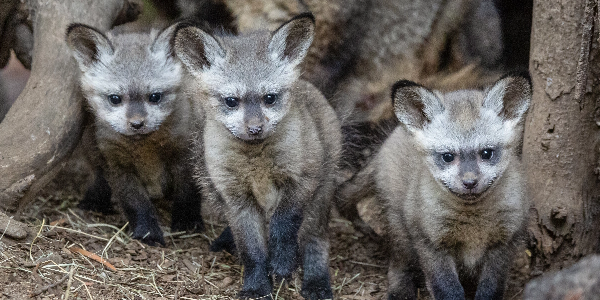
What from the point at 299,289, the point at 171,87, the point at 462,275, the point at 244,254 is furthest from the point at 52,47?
the point at 462,275

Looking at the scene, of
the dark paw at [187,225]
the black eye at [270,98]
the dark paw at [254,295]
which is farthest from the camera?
the dark paw at [187,225]

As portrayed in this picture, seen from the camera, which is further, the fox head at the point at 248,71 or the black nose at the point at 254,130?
the fox head at the point at 248,71

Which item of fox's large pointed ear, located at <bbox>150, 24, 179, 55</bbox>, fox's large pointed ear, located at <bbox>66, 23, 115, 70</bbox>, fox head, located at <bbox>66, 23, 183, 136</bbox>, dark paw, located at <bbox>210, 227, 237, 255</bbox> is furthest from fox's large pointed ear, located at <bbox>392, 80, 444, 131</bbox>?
fox's large pointed ear, located at <bbox>66, 23, 115, 70</bbox>

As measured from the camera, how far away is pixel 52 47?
6.02 m

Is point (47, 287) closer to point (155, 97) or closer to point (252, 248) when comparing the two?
point (252, 248)

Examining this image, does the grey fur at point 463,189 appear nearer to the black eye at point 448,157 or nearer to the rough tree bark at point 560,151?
the black eye at point 448,157

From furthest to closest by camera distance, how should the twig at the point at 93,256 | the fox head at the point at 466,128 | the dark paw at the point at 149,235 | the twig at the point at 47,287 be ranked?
the dark paw at the point at 149,235 → the twig at the point at 93,256 → the fox head at the point at 466,128 → the twig at the point at 47,287

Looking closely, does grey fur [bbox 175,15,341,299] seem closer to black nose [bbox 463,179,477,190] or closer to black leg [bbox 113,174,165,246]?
black leg [bbox 113,174,165,246]

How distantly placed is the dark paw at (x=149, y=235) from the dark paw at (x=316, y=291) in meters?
1.45

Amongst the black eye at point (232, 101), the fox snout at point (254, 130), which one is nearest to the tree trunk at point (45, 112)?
the black eye at point (232, 101)

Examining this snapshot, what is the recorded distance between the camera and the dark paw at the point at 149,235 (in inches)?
238

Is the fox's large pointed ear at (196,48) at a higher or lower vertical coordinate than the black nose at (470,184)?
higher

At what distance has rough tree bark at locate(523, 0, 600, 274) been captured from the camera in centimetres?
552

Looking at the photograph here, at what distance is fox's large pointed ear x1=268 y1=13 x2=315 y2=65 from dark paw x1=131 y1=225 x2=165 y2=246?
208 cm
